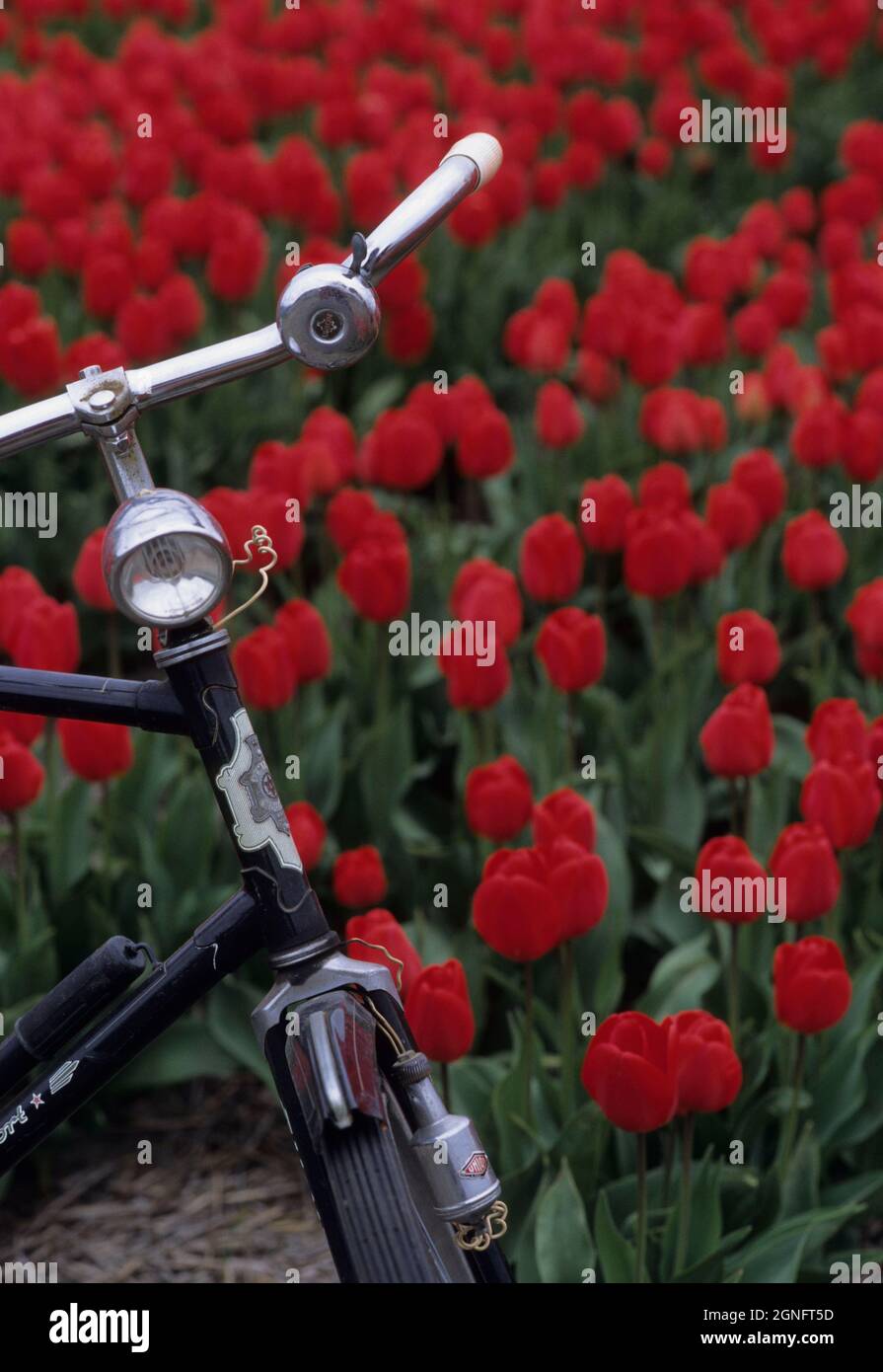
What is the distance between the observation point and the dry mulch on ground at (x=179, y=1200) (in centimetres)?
262

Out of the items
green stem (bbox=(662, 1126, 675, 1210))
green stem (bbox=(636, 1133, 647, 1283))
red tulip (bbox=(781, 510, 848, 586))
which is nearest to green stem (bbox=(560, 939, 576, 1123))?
green stem (bbox=(662, 1126, 675, 1210))

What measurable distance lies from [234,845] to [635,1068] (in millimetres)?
577

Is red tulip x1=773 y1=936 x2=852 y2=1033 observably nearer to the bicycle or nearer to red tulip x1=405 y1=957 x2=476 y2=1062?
red tulip x1=405 y1=957 x2=476 y2=1062

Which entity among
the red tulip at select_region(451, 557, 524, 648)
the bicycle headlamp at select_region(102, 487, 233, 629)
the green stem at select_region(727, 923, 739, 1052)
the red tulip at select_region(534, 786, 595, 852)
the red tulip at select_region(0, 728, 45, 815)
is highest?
the red tulip at select_region(451, 557, 524, 648)

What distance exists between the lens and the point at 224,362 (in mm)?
1452

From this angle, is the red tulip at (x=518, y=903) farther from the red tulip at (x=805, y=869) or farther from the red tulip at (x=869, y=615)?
the red tulip at (x=869, y=615)

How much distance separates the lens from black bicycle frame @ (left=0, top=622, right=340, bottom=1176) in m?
1.47

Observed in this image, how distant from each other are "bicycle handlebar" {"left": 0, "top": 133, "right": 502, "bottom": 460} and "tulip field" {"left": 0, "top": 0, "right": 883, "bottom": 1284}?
71cm

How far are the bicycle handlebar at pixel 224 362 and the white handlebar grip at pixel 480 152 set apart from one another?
115mm

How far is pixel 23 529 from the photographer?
13.2 feet

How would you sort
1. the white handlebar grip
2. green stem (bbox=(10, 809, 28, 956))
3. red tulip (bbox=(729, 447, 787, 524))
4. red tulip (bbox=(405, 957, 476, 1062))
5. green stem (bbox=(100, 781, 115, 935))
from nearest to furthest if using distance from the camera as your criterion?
the white handlebar grip < red tulip (bbox=(405, 957, 476, 1062)) < green stem (bbox=(10, 809, 28, 956)) < green stem (bbox=(100, 781, 115, 935)) < red tulip (bbox=(729, 447, 787, 524))

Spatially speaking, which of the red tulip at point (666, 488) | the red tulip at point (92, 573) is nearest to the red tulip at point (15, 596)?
the red tulip at point (92, 573)

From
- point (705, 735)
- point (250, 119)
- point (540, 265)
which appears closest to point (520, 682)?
point (705, 735)
